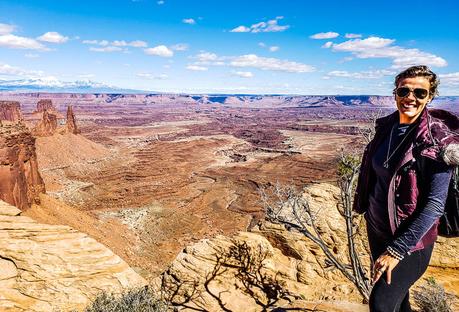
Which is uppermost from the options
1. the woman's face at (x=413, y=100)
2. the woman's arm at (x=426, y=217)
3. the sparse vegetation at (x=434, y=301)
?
the woman's face at (x=413, y=100)

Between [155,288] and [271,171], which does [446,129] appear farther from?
[271,171]

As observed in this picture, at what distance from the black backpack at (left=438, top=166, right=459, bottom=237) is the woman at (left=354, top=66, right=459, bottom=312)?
0.21 feet

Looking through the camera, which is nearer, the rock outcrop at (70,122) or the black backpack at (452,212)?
the black backpack at (452,212)

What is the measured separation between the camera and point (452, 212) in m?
1.82

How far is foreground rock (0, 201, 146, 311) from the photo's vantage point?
592cm

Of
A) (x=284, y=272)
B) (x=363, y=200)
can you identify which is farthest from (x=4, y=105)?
(x=363, y=200)

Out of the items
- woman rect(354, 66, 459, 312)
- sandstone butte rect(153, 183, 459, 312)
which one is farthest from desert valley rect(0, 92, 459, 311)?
woman rect(354, 66, 459, 312)

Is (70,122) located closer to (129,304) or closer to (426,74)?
(129,304)

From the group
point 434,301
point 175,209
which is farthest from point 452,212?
point 175,209

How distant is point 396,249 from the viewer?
1.82 meters

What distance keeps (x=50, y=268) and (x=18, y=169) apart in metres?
11.1

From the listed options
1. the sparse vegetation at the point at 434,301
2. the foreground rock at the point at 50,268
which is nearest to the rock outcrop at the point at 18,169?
the foreground rock at the point at 50,268

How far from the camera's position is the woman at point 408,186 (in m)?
1.72

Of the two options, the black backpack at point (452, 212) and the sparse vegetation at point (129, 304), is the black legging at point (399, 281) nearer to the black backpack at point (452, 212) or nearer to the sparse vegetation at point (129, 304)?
the black backpack at point (452, 212)
